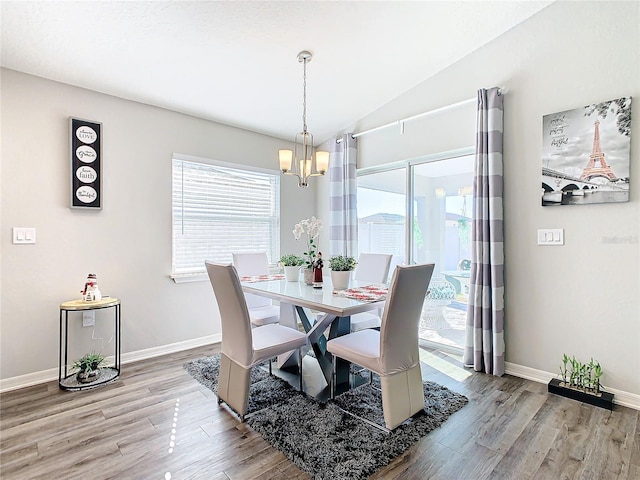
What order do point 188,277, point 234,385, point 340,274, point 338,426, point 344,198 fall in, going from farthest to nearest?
point 344,198 → point 188,277 → point 340,274 → point 234,385 → point 338,426

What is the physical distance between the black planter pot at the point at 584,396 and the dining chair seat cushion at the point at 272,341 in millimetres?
1892

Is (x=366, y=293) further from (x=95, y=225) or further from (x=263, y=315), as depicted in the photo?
(x=95, y=225)

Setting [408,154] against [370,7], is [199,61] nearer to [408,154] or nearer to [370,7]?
[370,7]

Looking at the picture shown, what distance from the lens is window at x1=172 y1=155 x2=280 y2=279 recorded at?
351cm

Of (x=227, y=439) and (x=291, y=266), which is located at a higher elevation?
(x=291, y=266)

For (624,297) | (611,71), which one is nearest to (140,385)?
(624,297)

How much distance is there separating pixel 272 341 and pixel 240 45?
7.22 ft

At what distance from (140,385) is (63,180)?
178cm

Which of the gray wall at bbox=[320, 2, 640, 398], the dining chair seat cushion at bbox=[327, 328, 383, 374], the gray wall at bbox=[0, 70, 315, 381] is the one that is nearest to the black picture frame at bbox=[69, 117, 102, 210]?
the gray wall at bbox=[0, 70, 315, 381]

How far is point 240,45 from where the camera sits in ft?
8.42

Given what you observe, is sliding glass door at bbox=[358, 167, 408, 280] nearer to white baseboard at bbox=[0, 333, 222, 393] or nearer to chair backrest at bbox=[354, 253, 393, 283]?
chair backrest at bbox=[354, 253, 393, 283]

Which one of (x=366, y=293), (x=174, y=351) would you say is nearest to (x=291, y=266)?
(x=366, y=293)

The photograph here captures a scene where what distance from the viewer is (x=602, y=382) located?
8.07 ft

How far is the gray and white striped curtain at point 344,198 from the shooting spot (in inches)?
165
